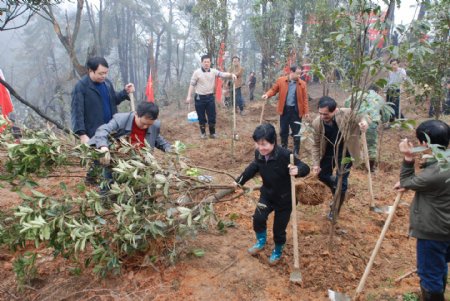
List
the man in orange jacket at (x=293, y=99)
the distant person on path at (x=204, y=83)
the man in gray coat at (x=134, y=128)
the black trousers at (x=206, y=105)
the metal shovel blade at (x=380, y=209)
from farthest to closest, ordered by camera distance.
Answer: the black trousers at (x=206, y=105)
the distant person on path at (x=204, y=83)
the man in orange jacket at (x=293, y=99)
the metal shovel blade at (x=380, y=209)
the man in gray coat at (x=134, y=128)

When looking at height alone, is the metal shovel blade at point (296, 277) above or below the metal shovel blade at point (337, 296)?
above

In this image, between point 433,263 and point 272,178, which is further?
point 272,178

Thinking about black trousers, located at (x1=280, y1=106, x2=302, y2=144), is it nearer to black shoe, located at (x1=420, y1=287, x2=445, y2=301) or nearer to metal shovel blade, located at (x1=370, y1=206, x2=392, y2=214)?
metal shovel blade, located at (x1=370, y1=206, x2=392, y2=214)

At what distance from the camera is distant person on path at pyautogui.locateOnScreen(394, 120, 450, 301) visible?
219 centimetres

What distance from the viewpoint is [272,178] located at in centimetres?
301

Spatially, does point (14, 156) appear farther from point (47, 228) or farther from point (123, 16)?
point (123, 16)

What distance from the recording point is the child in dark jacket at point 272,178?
283cm

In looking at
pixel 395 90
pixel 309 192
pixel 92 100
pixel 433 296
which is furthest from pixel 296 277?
pixel 92 100

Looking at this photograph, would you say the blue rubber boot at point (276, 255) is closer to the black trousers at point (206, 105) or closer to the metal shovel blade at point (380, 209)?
the metal shovel blade at point (380, 209)

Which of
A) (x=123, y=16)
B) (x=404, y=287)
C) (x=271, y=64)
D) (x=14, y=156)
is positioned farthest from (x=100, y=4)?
(x=404, y=287)

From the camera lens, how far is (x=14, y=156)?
8.87ft

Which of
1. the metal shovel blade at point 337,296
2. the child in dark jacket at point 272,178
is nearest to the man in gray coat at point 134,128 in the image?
the child in dark jacket at point 272,178

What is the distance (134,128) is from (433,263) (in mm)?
2836

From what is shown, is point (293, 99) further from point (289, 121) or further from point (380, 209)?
point (380, 209)
